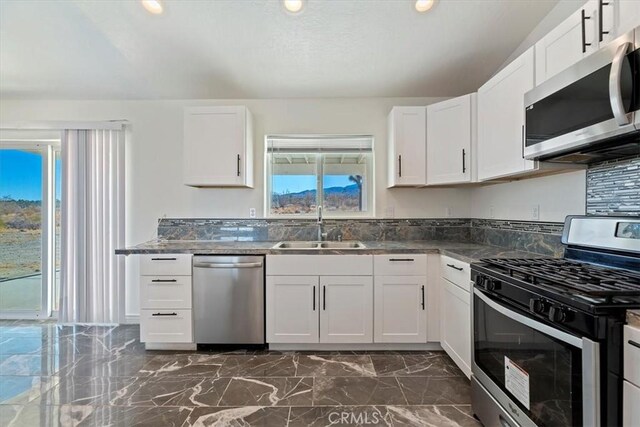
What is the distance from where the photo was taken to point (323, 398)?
6.32 feet

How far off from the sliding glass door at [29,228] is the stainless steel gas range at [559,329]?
4.32 metres

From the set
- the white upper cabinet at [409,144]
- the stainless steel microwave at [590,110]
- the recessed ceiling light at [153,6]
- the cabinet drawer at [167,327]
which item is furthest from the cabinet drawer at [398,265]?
the recessed ceiling light at [153,6]

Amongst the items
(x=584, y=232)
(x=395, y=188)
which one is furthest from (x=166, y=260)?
(x=584, y=232)

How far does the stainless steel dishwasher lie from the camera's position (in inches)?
101

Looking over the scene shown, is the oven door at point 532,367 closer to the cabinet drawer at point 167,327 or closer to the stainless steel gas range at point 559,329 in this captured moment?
the stainless steel gas range at point 559,329

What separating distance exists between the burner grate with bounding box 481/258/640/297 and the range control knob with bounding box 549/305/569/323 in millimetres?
96

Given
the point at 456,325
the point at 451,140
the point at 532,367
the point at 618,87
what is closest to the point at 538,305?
the point at 532,367

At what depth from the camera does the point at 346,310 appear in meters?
2.55

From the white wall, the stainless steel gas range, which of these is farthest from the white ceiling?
the stainless steel gas range

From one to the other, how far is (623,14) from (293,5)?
1.85m

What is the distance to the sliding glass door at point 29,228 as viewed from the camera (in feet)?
11.0

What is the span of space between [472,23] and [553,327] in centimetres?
224

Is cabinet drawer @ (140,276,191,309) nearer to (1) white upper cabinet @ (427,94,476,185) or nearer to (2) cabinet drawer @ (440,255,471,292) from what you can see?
(2) cabinet drawer @ (440,255,471,292)

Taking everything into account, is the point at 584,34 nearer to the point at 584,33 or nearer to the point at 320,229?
the point at 584,33
